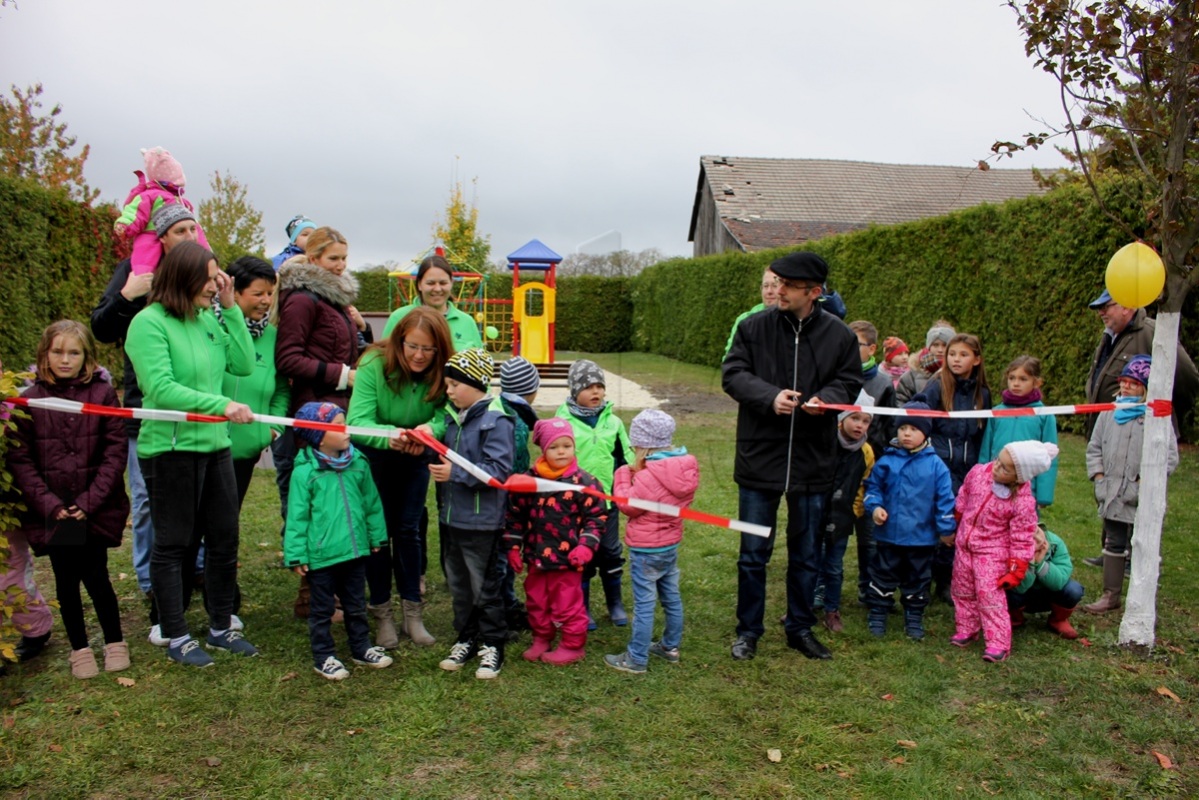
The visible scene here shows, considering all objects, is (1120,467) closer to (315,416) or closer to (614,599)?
(614,599)

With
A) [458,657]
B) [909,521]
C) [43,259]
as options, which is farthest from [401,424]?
[43,259]

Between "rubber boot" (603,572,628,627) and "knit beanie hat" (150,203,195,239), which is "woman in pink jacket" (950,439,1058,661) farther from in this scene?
"knit beanie hat" (150,203,195,239)

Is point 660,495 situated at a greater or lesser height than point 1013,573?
greater

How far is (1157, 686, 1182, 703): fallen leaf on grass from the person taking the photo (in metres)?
3.96

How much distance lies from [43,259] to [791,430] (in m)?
10.8

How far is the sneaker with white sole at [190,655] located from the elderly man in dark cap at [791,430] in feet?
8.70

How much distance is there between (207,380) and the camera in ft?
13.7

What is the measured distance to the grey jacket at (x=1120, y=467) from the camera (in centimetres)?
517

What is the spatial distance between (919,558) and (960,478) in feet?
2.53

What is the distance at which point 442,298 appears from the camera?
16.1 feet

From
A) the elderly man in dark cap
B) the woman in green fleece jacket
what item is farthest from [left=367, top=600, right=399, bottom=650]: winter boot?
the elderly man in dark cap

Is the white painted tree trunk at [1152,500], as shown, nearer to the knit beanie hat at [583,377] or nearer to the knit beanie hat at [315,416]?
the knit beanie hat at [583,377]

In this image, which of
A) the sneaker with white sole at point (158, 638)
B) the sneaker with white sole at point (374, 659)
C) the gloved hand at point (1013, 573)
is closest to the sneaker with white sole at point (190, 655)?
the sneaker with white sole at point (158, 638)

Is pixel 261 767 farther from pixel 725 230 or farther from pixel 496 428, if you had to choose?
Result: pixel 725 230
